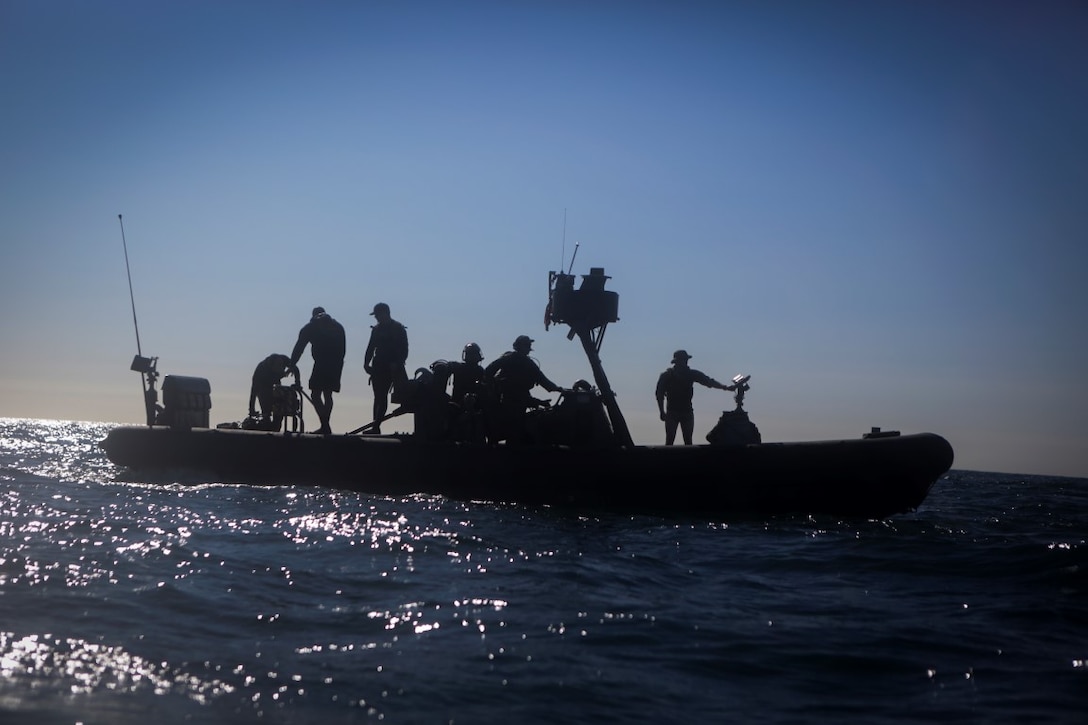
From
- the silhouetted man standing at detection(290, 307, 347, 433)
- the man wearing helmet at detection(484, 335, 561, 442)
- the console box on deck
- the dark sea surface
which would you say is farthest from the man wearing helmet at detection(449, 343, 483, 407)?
the console box on deck

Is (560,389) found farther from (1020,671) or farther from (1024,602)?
(1020,671)

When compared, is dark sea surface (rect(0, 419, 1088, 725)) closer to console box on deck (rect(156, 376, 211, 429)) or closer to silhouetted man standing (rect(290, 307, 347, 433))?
silhouetted man standing (rect(290, 307, 347, 433))

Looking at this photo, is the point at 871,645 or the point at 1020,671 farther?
the point at 871,645

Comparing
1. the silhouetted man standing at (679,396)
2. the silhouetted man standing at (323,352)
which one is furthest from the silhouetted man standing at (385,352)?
the silhouetted man standing at (679,396)

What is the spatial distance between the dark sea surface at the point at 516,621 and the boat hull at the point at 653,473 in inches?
42.6

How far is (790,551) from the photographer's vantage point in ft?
31.4

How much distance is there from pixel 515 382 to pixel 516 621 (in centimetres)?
729

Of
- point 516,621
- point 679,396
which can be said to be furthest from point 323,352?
point 516,621

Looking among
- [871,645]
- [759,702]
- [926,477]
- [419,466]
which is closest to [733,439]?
[926,477]

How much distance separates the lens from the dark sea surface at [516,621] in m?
4.84

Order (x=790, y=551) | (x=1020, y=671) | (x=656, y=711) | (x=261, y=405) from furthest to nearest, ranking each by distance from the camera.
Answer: (x=261, y=405) → (x=790, y=551) → (x=1020, y=671) → (x=656, y=711)

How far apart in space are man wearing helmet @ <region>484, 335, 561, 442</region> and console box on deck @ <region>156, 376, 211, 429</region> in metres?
6.41

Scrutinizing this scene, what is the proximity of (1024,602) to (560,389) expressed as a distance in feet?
22.9

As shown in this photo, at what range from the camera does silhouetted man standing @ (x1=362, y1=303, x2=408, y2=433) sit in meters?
14.9
